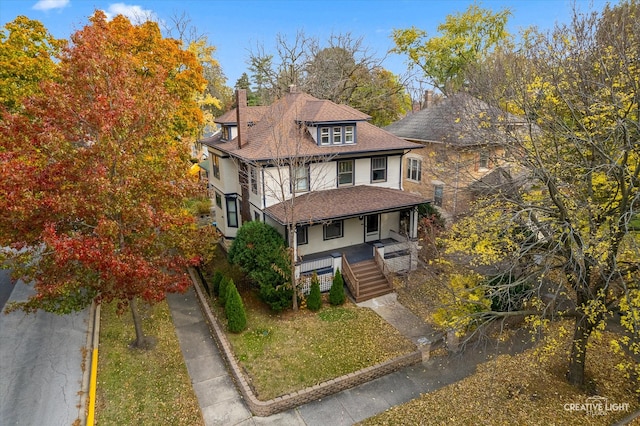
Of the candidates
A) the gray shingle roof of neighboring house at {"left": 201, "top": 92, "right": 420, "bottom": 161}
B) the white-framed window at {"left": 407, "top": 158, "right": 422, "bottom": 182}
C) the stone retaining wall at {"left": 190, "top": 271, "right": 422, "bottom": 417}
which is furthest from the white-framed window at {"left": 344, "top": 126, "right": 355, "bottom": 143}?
the stone retaining wall at {"left": 190, "top": 271, "right": 422, "bottom": 417}

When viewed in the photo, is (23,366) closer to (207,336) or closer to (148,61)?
(207,336)

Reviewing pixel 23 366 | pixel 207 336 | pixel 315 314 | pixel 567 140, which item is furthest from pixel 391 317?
pixel 23 366

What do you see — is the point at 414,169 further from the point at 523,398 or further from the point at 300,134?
the point at 523,398

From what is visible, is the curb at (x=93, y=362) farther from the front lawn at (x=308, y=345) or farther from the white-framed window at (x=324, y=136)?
the white-framed window at (x=324, y=136)

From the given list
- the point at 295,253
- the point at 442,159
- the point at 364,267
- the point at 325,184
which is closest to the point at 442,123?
the point at 442,159

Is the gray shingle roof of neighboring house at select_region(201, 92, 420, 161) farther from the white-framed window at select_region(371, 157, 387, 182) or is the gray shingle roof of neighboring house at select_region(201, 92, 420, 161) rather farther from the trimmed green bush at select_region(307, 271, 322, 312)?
the trimmed green bush at select_region(307, 271, 322, 312)
